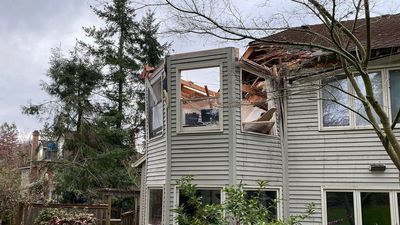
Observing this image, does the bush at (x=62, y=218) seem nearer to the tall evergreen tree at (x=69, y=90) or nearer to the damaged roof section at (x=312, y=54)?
the damaged roof section at (x=312, y=54)

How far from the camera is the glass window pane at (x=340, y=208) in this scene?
30.2 feet

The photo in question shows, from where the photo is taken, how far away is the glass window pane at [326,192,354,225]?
30.2ft

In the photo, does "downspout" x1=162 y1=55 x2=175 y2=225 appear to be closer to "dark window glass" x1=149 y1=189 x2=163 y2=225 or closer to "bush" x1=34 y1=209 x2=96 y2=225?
"dark window glass" x1=149 y1=189 x2=163 y2=225

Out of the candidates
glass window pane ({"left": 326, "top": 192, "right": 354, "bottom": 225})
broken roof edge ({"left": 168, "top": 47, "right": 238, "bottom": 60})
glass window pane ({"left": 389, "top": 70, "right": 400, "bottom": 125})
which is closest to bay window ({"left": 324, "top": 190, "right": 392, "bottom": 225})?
glass window pane ({"left": 326, "top": 192, "right": 354, "bottom": 225})

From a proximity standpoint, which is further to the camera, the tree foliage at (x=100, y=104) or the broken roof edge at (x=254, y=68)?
the tree foliage at (x=100, y=104)

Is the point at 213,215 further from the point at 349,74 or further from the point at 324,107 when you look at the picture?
the point at 324,107

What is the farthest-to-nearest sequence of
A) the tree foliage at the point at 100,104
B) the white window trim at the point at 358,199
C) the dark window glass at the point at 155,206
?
the tree foliage at the point at 100,104, the dark window glass at the point at 155,206, the white window trim at the point at 358,199

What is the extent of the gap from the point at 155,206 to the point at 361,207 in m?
4.83

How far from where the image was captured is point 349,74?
725 cm

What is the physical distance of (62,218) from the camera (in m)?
12.2

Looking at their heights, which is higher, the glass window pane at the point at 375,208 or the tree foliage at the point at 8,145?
the tree foliage at the point at 8,145

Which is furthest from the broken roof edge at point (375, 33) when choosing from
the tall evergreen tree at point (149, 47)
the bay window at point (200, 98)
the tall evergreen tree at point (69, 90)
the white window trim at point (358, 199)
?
the tall evergreen tree at point (149, 47)

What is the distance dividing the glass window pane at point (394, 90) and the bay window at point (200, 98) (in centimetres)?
388

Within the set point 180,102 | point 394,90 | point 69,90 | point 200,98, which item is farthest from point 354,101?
point 69,90
